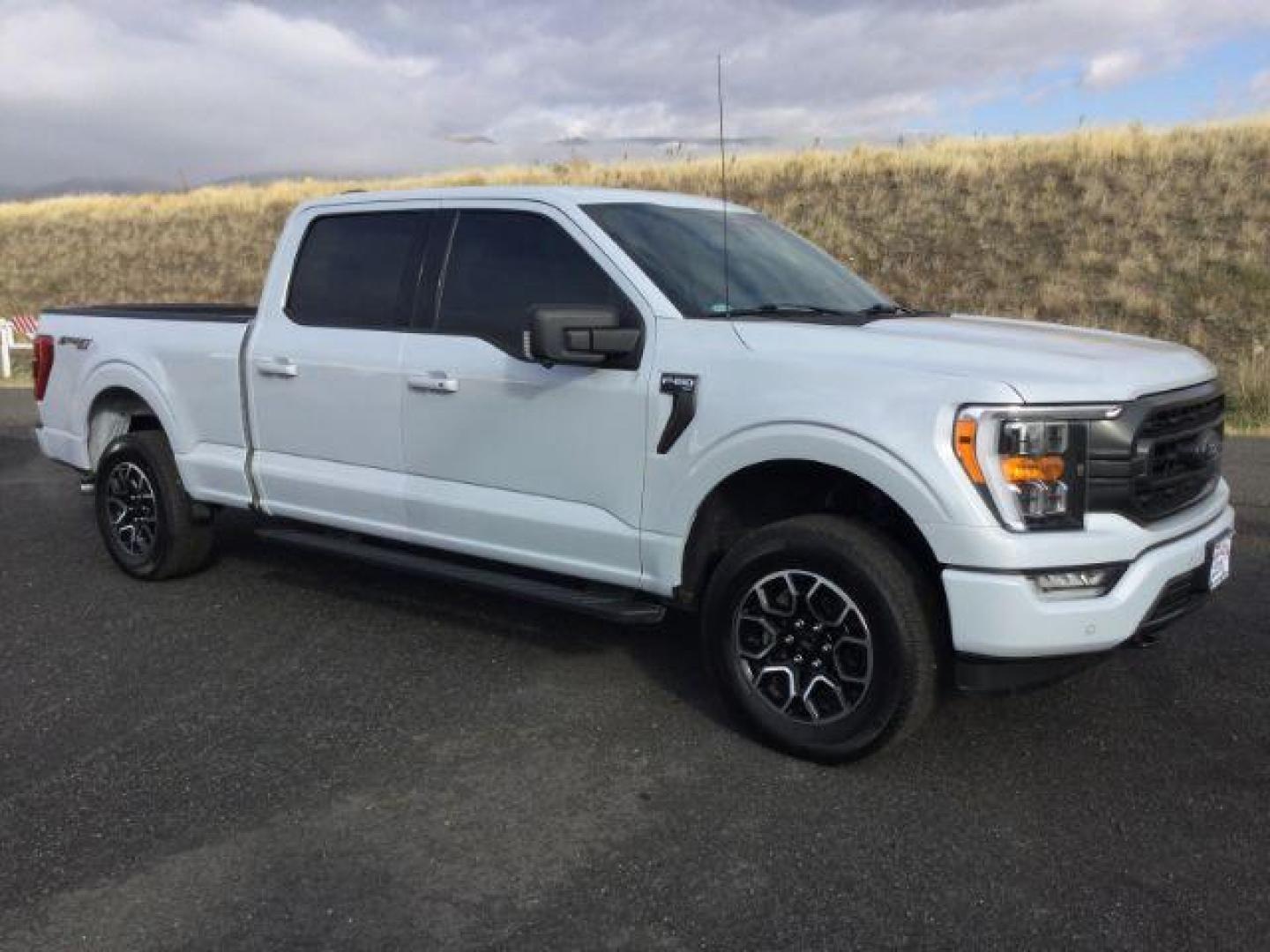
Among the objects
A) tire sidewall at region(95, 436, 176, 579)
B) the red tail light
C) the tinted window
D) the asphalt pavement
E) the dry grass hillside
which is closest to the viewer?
the asphalt pavement

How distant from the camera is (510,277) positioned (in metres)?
4.84

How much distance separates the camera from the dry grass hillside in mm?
19875

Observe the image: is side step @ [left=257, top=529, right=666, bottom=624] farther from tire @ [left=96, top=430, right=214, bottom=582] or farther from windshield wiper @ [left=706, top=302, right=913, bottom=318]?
windshield wiper @ [left=706, top=302, right=913, bottom=318]

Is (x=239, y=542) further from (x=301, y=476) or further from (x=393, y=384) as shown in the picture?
(x=393, y=384)

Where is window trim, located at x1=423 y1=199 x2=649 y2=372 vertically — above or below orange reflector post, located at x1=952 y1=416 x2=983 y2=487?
above


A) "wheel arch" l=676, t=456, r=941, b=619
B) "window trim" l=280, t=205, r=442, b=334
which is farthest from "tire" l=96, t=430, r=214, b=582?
"wheel arch" l=676, t=456, r=941, b=619

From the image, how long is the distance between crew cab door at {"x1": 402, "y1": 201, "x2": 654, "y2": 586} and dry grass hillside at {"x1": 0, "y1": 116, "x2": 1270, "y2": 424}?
11.2 meters

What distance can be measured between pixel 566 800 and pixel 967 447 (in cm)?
167

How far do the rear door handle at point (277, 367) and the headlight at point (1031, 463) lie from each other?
126 inches

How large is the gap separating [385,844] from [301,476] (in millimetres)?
2414

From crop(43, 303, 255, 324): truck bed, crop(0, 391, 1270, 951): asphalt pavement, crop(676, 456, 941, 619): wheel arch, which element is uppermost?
crop(43, 303, 255, 324): truck bed

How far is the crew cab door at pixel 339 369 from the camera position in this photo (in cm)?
513

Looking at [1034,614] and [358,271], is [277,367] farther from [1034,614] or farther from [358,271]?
[1034,614]

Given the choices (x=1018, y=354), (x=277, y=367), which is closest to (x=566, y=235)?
(x=277, y=367)
